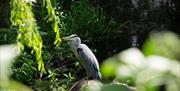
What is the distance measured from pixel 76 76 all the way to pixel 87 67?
405 millimetres

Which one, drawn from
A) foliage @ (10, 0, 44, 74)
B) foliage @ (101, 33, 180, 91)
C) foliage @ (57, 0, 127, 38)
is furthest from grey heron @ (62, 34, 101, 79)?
foliage @ (101, 33, 180, 91)

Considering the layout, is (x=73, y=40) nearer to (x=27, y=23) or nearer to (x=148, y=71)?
(x=27, y=23)

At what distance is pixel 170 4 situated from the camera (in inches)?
347

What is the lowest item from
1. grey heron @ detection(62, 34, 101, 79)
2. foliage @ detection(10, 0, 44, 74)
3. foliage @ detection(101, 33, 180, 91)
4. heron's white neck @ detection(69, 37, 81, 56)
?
grey heron @ detection(62, 34, 101, 79)

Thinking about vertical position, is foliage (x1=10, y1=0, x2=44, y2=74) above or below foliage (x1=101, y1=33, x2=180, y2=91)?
below

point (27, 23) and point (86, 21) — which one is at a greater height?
point (27, 23)

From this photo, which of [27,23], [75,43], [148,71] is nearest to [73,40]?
[75,43]

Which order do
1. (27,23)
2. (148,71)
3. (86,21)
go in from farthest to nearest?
(86,21)
(27,23)
(148,71)

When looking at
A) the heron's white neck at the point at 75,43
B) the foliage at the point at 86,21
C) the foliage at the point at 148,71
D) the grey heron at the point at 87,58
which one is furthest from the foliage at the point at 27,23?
the foliage at the point at 86,21

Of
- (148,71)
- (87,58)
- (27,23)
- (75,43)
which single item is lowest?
(87,58)

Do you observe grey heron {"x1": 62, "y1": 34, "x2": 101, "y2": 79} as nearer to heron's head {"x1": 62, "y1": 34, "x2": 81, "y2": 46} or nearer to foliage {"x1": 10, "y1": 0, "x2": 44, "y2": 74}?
heron's head {"x1": 62, "y1": 34, "x2": 81, "y2": 46}

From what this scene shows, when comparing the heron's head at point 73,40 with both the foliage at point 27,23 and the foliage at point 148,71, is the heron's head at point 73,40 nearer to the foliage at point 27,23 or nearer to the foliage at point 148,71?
the foliage at point 27,23

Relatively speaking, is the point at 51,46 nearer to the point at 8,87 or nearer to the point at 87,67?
the point at 87,67

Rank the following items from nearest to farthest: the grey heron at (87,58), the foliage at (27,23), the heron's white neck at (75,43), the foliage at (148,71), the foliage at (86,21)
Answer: the foliage at (148,71)
the foliage at (27,23)
the grey heron at (87,58)
the heron's white neck at (75,43)
the foliage at (86,21)
